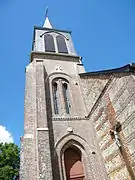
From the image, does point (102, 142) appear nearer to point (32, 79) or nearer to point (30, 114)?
point (30, 114)

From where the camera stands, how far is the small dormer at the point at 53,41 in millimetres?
18375

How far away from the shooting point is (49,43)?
19281 mm

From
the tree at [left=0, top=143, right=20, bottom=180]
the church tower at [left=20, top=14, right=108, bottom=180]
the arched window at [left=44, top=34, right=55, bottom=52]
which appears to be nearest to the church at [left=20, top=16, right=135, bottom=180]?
the church tower at [left=20, top=14, right=108, bottom=180]

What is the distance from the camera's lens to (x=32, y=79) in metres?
14.7

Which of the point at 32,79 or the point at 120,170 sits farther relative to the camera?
the point at 32,79

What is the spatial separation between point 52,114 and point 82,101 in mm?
2834

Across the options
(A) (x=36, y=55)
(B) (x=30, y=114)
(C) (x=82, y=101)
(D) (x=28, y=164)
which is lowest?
(D) (x=28, y=164)

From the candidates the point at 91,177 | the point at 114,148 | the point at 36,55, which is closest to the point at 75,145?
the point at 91,177

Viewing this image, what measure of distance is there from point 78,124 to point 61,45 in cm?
1030

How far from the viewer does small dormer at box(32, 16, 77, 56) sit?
18.4 meters

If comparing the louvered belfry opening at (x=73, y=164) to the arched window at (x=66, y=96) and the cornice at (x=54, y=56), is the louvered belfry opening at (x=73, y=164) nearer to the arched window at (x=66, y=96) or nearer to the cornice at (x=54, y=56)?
the arched window at (x=66, y=96)

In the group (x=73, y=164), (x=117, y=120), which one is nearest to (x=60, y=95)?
(x=73, y=164)

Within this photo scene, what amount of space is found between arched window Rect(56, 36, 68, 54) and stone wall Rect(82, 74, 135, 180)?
7.56 meters

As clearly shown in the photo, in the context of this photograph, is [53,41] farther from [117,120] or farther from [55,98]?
[117,120]
